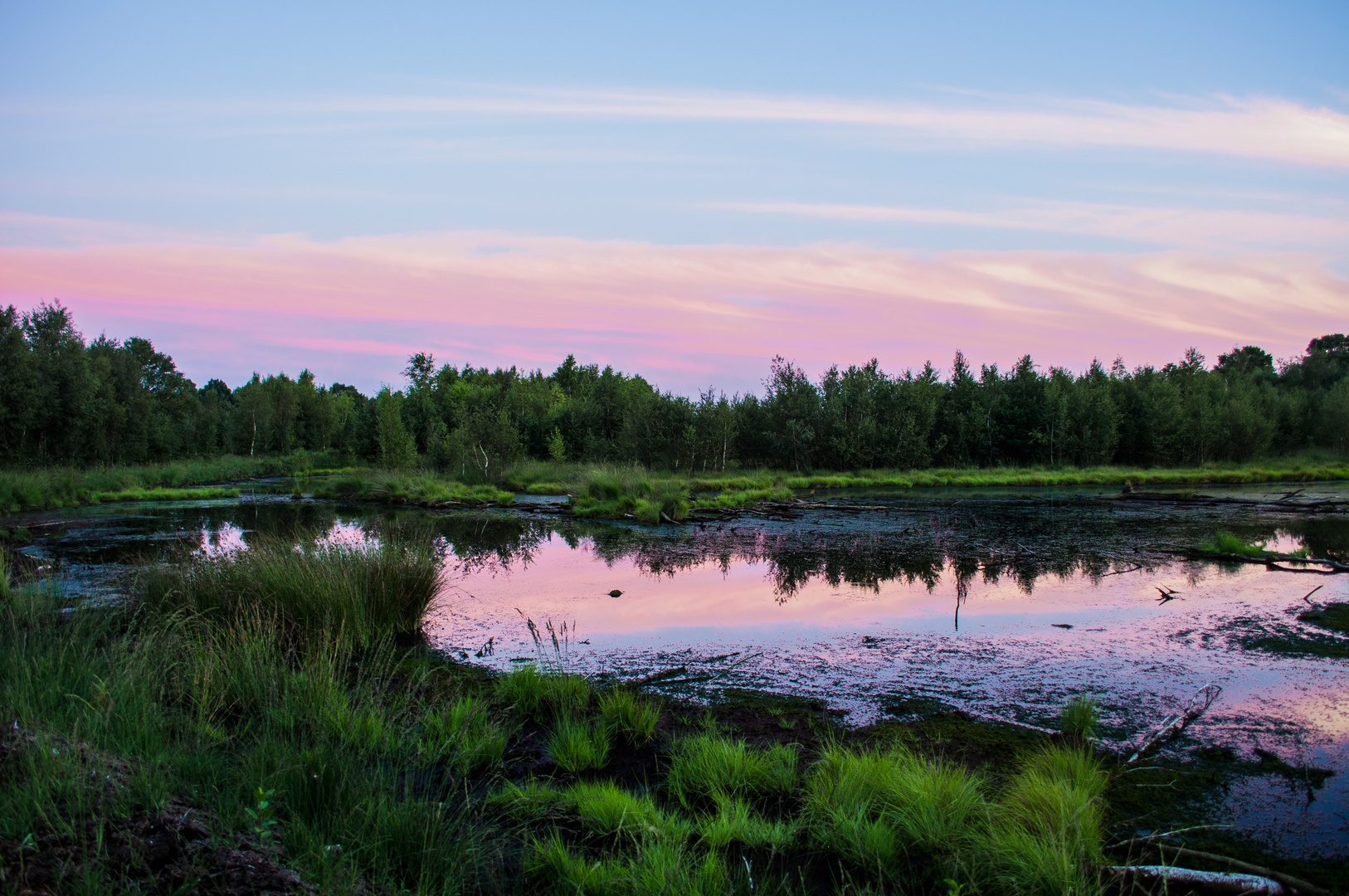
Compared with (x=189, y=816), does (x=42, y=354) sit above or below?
above

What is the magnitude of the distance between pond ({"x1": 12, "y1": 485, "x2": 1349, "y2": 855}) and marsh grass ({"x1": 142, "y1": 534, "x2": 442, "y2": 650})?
23.9 inches

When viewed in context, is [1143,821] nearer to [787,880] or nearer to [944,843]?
[944,843]

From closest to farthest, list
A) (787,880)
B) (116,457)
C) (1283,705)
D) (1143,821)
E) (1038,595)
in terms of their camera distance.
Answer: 1. (787,880)
2. (1143,821)
3. (1283,705)
4. (1038,595)
5. (116,457)

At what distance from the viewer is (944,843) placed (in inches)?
134

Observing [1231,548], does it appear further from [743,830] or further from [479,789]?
[479,789]

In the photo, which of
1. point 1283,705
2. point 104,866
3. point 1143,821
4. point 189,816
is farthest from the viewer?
point 1283,705

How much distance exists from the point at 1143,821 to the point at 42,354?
142ft

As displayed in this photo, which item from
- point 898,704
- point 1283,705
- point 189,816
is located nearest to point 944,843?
point 898,704

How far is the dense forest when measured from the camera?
3394cm

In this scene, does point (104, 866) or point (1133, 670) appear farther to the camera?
point (1133, 670)

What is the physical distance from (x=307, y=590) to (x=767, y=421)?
3599cm

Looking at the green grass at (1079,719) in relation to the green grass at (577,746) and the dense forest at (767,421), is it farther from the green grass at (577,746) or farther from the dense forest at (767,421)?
the dense forest at (767,421)

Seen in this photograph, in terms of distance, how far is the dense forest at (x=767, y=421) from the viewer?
33.9m

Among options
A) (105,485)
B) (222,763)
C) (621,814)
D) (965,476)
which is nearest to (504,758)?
(621,814)
